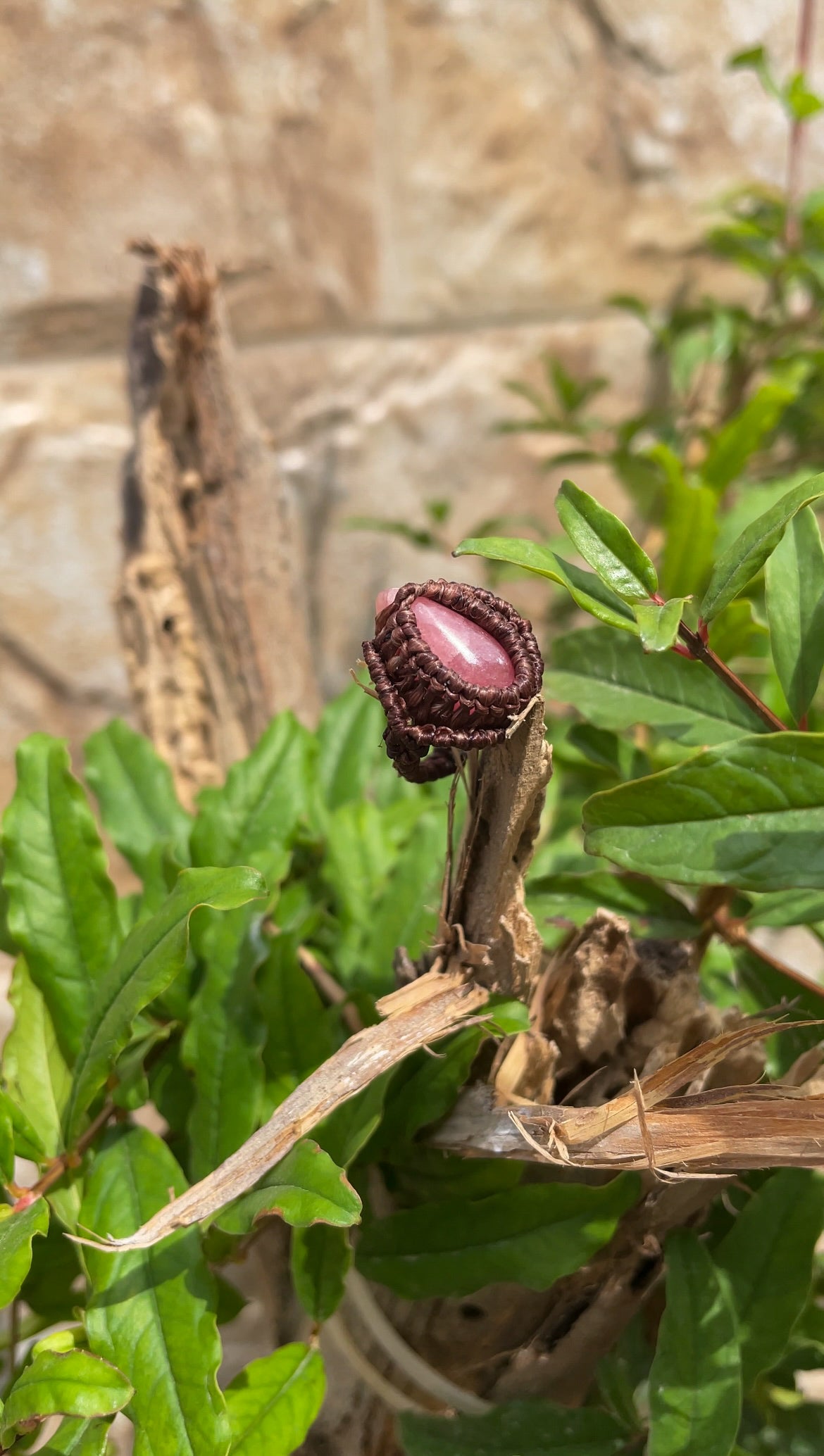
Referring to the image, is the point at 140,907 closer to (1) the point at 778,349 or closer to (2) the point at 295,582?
(2) the point at 295,582

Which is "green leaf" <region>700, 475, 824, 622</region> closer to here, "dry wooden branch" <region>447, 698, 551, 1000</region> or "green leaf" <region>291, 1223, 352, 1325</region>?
"dry wooden branch" <region>447, 698, 551, 1000</region>

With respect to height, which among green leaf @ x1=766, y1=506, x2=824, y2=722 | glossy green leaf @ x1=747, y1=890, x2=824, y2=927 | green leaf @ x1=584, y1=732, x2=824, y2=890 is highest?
green leaf @ x1=766, y1=506, x2=824, y2=722

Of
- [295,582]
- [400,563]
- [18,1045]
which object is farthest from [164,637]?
[400,563]

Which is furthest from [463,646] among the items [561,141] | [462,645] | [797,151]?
[561,141]

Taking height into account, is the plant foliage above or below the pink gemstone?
below

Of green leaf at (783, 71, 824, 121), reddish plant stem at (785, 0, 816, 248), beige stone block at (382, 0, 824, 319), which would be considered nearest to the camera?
green leaf at (783, 71, 824, 121)

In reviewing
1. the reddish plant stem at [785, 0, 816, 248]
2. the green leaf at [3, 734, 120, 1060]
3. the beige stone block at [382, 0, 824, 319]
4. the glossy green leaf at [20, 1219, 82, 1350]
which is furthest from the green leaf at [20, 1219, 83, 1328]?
the beige stone block at [382, 0, 824, 319]
